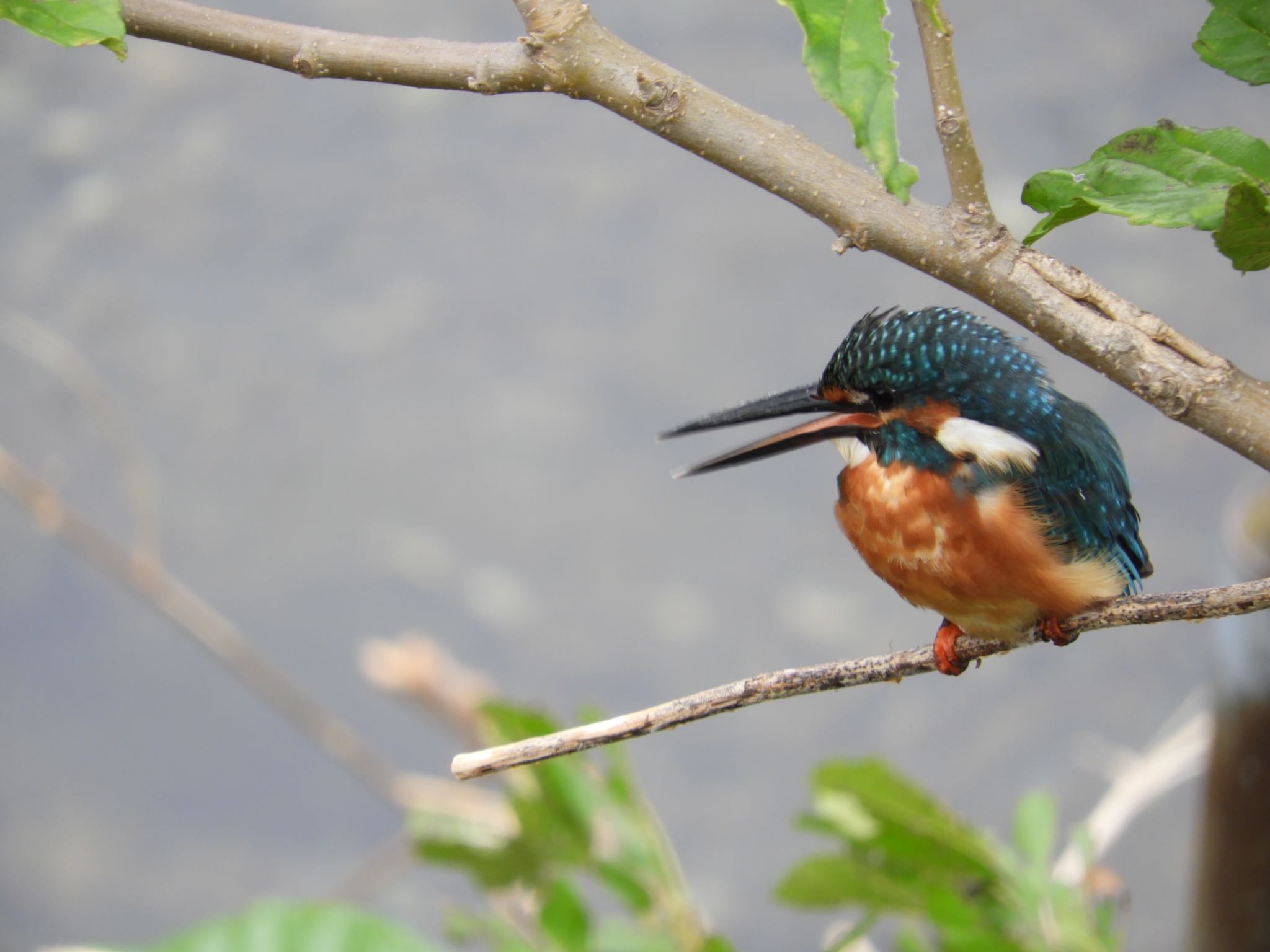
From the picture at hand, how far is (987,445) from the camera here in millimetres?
698

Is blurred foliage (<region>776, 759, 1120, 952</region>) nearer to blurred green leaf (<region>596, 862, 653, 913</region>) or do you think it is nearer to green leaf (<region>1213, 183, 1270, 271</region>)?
blurred green leaf (<region>596, 862, 653, 913</region>)

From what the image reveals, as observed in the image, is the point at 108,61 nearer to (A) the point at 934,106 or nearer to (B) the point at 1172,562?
(B) the point at 1172,562

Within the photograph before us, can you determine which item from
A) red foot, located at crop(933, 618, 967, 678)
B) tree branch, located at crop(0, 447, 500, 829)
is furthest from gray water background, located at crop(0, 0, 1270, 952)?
red foot, located at crop(933, 618, 967, 678)

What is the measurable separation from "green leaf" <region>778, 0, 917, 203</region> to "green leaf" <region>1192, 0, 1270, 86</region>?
137 mm

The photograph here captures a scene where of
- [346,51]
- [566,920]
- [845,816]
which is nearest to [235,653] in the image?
[566,920]

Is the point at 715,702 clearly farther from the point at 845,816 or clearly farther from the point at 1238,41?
the point at 845,816

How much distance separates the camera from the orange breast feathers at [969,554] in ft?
2.25

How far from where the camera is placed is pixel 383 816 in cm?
239

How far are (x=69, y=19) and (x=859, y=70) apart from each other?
0.32 metres

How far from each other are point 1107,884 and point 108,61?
2.49 metres

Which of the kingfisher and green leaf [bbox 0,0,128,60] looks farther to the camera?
the kingfisher

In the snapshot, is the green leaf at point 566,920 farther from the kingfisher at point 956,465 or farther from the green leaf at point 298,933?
the kingfisher at point 956,465

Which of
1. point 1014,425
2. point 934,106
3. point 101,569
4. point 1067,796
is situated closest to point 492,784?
point 101,569

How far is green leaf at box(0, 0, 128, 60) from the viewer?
1.61 feet
